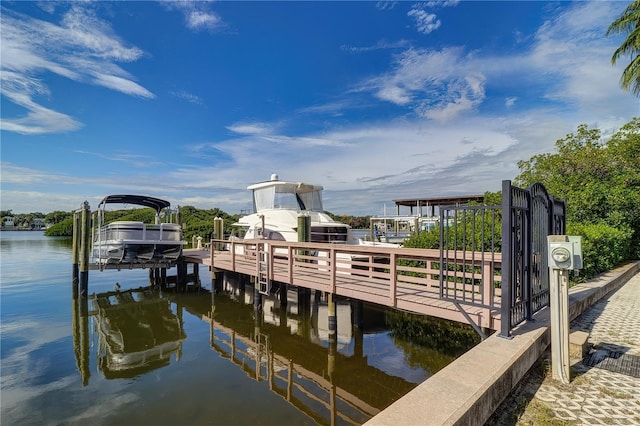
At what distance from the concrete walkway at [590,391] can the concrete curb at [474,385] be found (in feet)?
0.43

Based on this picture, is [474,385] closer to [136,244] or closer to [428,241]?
[428,241]

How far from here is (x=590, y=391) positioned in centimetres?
340

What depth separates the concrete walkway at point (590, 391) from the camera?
9.62 ft

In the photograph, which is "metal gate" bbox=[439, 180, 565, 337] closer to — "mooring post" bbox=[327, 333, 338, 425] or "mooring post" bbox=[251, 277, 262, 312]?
"mooring post" bbox=[327, 333, 338, 425]

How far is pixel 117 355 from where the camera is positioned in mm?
7762

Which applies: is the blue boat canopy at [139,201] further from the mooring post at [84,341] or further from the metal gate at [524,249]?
the metal gate at [524,249]

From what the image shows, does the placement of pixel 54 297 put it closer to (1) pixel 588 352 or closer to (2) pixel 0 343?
(2) pixel 0 343

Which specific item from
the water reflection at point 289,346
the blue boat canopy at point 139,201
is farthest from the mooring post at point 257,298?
the blue boat canopy at point 139,201

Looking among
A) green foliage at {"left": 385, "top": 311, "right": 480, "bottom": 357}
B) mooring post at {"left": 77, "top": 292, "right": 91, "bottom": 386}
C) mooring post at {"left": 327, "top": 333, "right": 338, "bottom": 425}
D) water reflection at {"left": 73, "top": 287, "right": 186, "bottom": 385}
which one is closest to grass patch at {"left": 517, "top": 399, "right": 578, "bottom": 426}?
mooring post at {"left": 327, "top": 333, "right": 338, "bottom": 425}

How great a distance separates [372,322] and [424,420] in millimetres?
6907

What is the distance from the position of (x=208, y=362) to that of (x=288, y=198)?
8194 mm

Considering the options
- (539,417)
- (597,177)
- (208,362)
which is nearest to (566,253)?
(539,417)

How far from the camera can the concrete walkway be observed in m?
2.93

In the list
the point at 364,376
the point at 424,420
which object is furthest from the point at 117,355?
the point at 424,420
